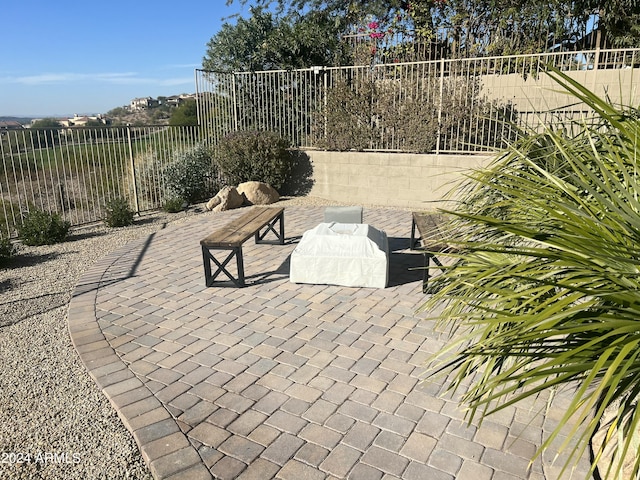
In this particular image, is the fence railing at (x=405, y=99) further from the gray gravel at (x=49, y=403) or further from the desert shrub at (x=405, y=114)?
the gray gravel at (x=49, y=403)

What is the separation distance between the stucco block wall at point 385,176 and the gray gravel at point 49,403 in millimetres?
6648

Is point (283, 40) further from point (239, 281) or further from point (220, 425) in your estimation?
point (220, 425)

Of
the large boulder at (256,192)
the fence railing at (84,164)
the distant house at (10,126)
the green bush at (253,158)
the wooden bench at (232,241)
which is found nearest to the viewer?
the wooden bench at (232,241)

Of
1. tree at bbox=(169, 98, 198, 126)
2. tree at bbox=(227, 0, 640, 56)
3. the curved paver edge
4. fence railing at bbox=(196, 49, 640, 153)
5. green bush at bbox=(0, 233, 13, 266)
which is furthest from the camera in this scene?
tree at bbox=(169, 98, 198, 126)

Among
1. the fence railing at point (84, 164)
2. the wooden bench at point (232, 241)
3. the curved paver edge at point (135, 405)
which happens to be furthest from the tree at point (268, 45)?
the curved paver edge at point (135, 405)

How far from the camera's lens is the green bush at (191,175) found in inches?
412

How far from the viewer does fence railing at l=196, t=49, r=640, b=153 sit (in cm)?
962

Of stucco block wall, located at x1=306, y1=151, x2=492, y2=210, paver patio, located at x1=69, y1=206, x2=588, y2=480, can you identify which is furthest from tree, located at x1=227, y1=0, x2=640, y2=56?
paver patio, located at x1=69, y1=206, x2=588, y2=480

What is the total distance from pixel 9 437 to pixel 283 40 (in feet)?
41.2

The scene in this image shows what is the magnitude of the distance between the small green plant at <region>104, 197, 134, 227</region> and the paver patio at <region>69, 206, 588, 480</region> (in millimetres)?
3207

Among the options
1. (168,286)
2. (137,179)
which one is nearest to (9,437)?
(168,286)

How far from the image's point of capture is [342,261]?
5238 mm

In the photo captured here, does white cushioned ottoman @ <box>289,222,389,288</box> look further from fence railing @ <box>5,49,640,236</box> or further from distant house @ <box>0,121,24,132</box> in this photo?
distant house @ <box>0,121,24,132</box>

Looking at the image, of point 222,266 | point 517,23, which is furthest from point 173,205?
point 517,23
